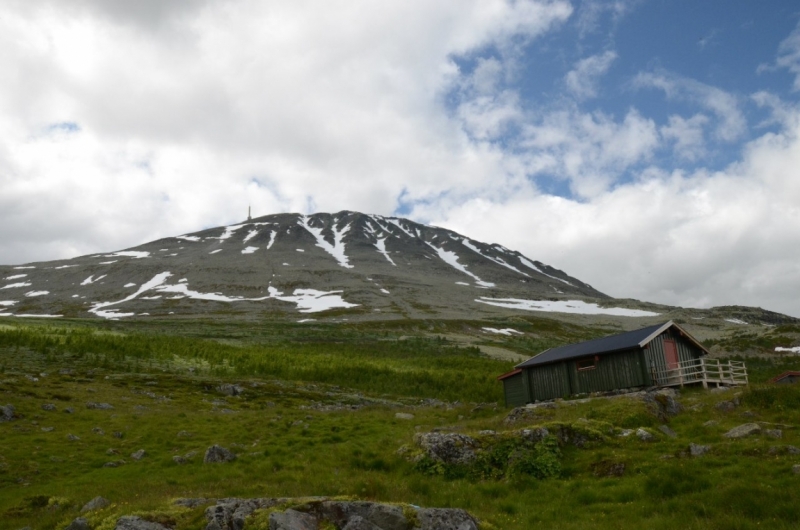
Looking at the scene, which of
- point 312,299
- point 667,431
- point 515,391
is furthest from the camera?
point 312,299

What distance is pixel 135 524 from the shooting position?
946 cm

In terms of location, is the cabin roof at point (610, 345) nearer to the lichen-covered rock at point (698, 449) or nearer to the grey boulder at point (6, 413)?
the lichen-covered rock at point (698, 449)

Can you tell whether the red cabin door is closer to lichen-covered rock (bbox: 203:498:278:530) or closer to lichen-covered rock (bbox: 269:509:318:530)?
lichen-covered rock (bbox: 269:509:318:530)

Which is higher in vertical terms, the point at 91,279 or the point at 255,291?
the point at 91,279

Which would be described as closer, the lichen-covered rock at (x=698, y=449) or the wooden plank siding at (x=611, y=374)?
the lichen-covered rock at (x=698, y=449)

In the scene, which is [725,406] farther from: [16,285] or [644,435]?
[16,285]

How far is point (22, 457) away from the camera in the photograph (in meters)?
20.2

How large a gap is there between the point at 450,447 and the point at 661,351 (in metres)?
23.7

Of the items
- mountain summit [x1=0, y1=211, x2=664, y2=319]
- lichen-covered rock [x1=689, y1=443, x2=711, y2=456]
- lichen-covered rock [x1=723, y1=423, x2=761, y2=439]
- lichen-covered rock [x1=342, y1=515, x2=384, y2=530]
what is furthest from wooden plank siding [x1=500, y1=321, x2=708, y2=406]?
mountain summit [x1=0, y1=211, x2=664, y2=319]

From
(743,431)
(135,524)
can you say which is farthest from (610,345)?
(135,524)

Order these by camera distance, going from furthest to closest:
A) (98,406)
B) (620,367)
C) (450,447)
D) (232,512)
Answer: (620,367), (98,406), (450,447), (232,512)

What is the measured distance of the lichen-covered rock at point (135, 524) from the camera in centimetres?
937

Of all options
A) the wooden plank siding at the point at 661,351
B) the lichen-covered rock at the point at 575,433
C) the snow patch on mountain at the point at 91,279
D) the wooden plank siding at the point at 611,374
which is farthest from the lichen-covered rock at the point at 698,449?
the snow patch on mountain at the point at 91,279

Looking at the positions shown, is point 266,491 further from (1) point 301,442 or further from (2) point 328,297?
(2) point 328,297
